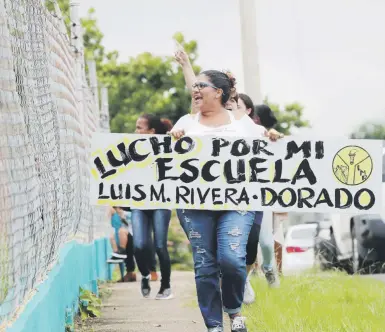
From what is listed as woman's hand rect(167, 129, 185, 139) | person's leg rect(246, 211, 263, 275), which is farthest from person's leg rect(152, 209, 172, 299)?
woman's hand rect(167, 129, 185, 139)

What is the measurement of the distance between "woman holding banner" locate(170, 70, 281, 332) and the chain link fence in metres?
0.82

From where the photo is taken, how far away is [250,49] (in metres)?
11.6

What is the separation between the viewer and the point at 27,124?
5121 mm

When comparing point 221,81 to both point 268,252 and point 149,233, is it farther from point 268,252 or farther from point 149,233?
point 149,233

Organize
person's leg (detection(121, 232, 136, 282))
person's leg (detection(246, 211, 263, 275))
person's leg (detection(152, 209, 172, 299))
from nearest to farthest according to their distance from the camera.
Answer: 1. person's leg (detection(246, 211, 263, 275))
2. person's leg (detection(152, 209, 172, 299))
3. person's leg (detection(121, 232, 136, 282))

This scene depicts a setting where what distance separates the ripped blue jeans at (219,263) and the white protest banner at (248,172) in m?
0.45

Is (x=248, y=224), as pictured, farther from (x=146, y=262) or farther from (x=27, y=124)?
(x=146, y=262)

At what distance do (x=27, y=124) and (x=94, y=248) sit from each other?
Result: 6.12m

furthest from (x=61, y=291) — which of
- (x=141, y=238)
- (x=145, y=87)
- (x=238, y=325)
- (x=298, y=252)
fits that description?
(x=145, y=87)

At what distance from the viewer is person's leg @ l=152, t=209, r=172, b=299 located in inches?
385

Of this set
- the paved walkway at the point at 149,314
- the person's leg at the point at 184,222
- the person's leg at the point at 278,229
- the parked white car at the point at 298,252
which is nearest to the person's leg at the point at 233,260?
the person's leg at the point at 184,222

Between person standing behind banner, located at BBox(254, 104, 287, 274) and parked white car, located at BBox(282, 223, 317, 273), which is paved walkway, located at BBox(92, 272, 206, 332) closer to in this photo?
person standing behind banner, located at BBox(254, 104, 287, 274)

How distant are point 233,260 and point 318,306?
77.7 inches

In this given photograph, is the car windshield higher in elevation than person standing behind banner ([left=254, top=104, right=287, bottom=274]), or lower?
lower
